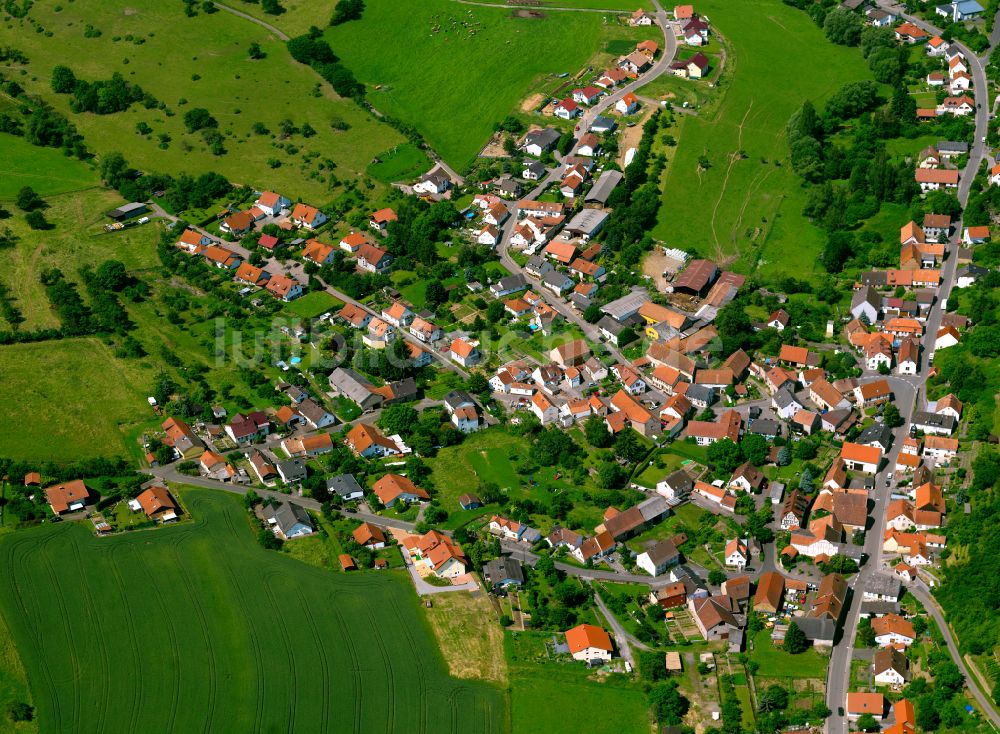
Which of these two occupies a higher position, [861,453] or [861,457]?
[861,453]

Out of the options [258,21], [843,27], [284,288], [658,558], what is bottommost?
[284,288]

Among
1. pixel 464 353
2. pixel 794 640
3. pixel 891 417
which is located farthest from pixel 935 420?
pixel 464 353

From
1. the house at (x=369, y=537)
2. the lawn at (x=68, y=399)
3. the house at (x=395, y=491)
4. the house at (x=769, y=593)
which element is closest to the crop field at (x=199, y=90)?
the lawn at (x=68, y=399)

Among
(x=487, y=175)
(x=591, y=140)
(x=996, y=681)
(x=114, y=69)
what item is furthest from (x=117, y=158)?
(x=996, y=681)

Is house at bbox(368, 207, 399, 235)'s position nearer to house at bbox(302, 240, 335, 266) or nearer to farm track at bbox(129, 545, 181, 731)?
house at bbox(302, 240, 335, 266)

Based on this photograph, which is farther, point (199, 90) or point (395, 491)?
point (199, 90)

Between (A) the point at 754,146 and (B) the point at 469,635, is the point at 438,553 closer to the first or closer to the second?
(B) the point at 469,635

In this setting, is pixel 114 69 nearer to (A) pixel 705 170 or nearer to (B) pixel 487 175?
(B) pixel 487 175
